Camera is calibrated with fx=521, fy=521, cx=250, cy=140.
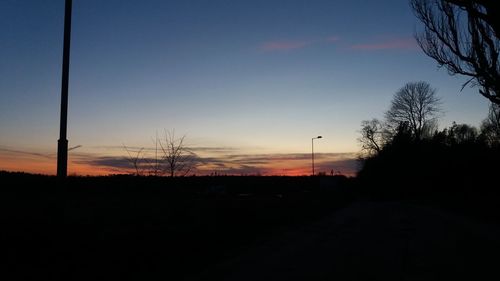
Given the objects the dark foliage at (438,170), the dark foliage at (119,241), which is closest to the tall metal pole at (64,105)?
the dark foliage at (119,241)

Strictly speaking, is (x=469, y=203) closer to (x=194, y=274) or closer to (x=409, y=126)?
(x=194, y=274)

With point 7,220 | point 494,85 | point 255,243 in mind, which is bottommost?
point 255,243

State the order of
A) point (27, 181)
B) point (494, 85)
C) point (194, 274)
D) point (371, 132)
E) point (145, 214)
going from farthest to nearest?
point (371, 132), point (27, 181), point (494, 85), point (145, 214), point (194, 274)

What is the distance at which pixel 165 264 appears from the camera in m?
12.2

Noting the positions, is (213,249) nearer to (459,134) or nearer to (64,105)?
(64,105)

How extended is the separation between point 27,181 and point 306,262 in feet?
170

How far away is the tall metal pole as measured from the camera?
9266 mm

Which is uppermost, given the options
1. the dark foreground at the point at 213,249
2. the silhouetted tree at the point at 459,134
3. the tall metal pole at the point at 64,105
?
the silhouetted tree at the point at 459,134

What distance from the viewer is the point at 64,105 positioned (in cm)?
948

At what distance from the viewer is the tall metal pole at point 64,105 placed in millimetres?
9266

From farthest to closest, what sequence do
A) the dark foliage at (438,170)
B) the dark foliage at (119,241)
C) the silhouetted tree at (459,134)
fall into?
the silhouetted tree at (459,134) < the dark foliage at (438,170) < the dark foliage at (119,241)

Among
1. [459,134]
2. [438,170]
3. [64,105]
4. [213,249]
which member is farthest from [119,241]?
[459,134]

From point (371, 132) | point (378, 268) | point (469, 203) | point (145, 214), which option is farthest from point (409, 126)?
point (378, 268)

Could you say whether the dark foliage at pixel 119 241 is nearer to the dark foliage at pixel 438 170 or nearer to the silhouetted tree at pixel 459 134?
the dark foliage at pixel 438 170
